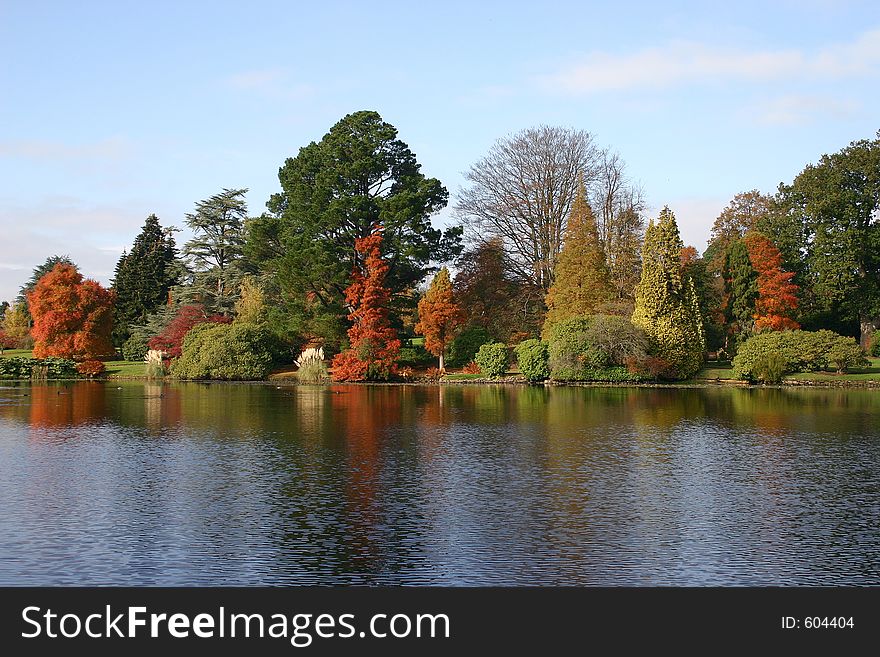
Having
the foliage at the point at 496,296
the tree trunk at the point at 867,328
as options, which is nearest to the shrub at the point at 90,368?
the foliage at the point at 496,296

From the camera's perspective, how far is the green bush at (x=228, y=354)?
54688 mm

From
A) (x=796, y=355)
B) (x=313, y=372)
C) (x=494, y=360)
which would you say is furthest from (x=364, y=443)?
(x=796, y=355)

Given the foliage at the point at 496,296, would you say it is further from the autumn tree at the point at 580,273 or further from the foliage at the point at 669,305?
the foliage at the point at 669,305

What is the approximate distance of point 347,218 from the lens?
57.1 meters

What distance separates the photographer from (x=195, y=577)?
1162cm

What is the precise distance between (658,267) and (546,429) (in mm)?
25079

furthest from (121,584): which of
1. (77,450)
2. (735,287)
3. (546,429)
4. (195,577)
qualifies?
(735,287)

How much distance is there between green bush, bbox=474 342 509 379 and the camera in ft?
167

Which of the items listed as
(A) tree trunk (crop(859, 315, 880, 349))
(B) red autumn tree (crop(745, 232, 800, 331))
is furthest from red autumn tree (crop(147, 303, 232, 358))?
(A) tree trunk (crop(859, 315, 880, 349))

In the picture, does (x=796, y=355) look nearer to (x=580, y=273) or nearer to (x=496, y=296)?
(x=580, y=273)

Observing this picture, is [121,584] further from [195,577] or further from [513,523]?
[513,523]

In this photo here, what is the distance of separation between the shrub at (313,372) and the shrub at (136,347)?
54.9ft

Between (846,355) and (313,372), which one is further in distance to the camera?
(313,372)

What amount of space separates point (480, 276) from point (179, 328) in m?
19.8
